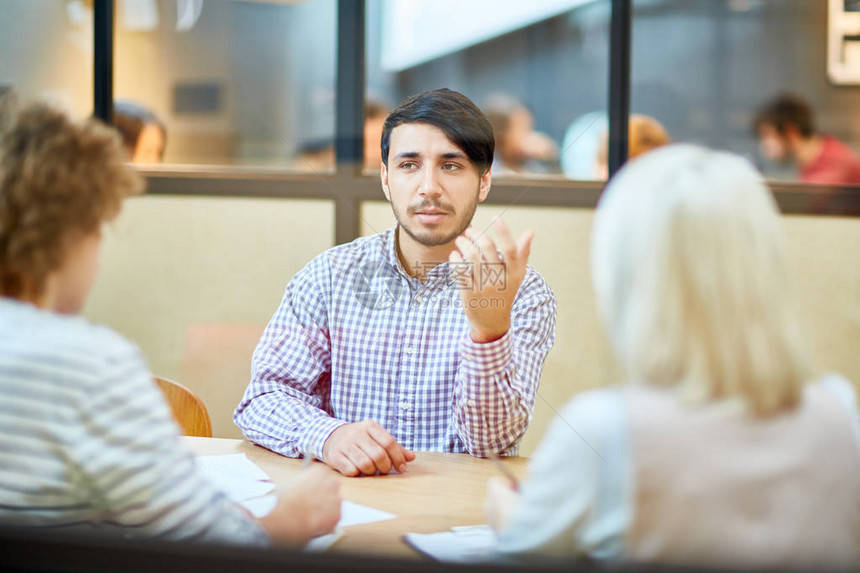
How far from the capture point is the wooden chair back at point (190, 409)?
4.09ft

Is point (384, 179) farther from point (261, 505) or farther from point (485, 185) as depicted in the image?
point (261, 505)

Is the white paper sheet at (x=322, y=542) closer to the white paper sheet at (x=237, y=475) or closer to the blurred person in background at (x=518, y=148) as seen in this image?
the white paper sheet at (x=237, y=475)

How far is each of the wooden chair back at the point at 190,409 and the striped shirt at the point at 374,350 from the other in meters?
0.06

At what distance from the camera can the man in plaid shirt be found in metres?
1.18

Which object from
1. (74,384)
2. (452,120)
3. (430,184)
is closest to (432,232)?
(430,184)

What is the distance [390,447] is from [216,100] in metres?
0.85

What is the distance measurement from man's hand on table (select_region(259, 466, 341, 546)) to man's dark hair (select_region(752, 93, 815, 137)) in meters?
0.86

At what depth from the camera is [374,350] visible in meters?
1.42

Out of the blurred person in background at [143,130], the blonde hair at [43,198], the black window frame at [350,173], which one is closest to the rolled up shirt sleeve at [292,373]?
the black window frame at [350,173]

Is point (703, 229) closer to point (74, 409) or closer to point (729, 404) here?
point (729, 404)

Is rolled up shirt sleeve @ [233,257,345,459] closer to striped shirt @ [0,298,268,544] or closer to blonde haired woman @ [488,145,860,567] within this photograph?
striped shirt @ [0,298,268,544]

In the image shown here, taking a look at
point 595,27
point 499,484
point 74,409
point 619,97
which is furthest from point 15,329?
point 595,27

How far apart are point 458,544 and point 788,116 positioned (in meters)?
0.87

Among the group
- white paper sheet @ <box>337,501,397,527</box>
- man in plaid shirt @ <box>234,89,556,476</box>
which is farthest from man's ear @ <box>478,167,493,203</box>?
white paper sheet @ <box>337,501,397,527</box>
